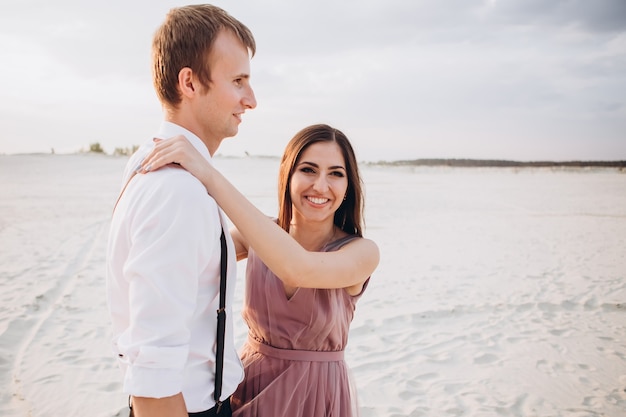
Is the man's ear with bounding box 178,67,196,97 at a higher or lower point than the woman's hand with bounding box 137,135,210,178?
higher

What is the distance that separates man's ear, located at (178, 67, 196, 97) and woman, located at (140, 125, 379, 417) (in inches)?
14.1

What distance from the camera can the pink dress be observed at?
2.22m

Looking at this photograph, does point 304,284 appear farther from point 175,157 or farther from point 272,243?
point 175,157

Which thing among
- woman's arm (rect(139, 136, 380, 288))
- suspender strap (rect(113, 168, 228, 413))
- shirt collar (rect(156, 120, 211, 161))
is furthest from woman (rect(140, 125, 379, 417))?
suspender strap (rect(113, 168, 228, 413))

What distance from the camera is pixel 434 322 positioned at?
6723mm

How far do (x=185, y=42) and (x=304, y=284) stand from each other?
3.74ft

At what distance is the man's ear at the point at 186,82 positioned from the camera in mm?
1637

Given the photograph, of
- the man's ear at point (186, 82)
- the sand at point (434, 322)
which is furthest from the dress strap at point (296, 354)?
the sand at point (434, 322)

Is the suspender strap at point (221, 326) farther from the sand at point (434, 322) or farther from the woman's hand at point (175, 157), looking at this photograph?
the sand at point (434, 322)

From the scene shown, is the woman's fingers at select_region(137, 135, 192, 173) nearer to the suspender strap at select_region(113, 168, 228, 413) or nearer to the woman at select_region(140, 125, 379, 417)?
the suspender strap at select_region(113, 168, 228, 413)

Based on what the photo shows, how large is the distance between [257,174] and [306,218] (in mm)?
33886

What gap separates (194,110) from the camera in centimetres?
171

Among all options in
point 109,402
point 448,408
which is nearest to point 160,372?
point 109,402

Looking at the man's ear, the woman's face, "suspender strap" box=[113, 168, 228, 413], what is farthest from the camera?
the woman's face
